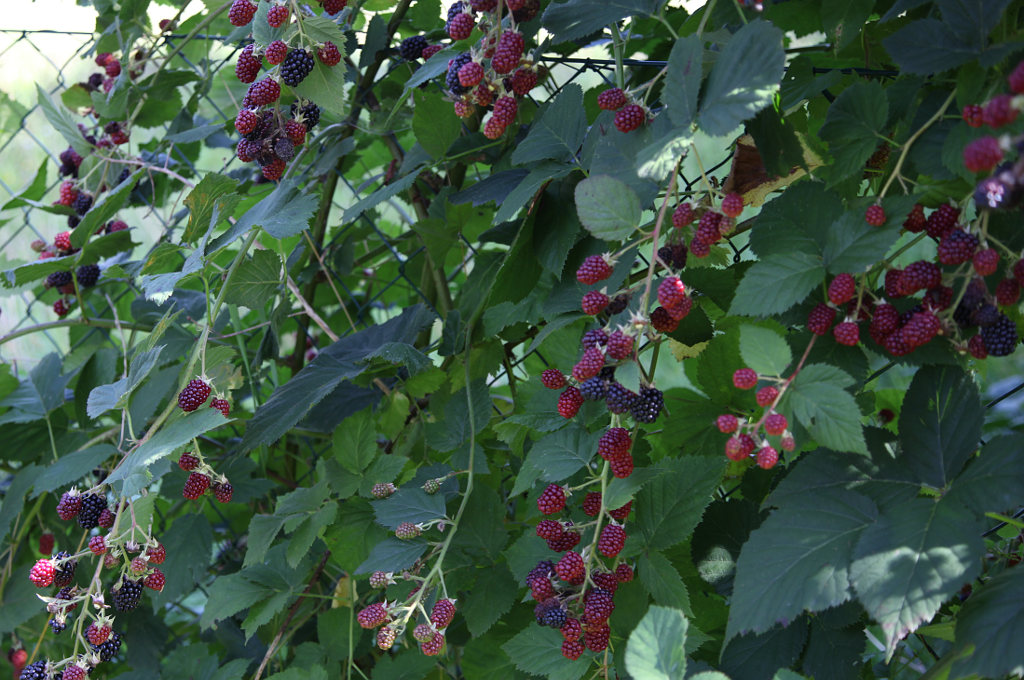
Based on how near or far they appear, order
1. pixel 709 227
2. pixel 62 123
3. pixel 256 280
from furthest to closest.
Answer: pixel 62 123 < pixel 256 280 < pixel 709 227

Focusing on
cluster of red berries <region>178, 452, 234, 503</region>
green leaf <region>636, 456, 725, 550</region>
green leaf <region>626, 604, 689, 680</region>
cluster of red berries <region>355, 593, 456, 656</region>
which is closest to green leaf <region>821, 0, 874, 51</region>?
green leaf <region>636, 456, 725, 550</region>

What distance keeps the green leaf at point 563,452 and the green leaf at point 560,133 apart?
0.36 meters

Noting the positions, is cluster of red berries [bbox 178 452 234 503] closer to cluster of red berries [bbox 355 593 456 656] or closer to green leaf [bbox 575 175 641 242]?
cluster of red berries [bbox 355 593 456 656]

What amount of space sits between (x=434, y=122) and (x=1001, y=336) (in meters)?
0.89

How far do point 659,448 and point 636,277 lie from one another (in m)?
0.33

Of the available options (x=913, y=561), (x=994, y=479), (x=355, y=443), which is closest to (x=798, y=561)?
(x=913, y=561)

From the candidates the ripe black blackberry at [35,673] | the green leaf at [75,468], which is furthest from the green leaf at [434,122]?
the ripe black blackberry at [35,673]

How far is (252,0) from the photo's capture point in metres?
1.23

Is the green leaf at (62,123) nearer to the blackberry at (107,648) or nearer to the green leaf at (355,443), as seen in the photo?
the green leaf at (355,443)

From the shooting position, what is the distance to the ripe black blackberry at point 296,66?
1084 mm

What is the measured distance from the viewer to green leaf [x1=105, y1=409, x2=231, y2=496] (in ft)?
3.34

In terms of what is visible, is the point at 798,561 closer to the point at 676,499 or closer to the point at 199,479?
the point at 676,499

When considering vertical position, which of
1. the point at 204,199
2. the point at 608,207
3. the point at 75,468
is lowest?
the point at 75,468

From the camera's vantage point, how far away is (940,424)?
34.8 inches
